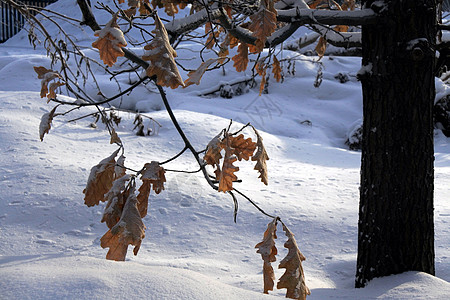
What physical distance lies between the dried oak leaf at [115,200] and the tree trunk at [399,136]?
1292 millimetres

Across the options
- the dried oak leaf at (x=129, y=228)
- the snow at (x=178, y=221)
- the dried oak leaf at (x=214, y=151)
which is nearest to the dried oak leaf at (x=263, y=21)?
the dried oak leaf at (x=214, y=151)

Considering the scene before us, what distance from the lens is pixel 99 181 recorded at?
1.61m

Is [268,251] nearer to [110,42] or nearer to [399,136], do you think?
[110,42]

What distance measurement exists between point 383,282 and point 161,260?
3.55ft

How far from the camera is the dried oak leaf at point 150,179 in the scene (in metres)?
1.42

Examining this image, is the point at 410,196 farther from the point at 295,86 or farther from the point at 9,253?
the point at 295,86

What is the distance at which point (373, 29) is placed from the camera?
2.21 metres

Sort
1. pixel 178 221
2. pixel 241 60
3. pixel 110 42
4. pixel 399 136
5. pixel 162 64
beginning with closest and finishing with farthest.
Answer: pixel 162 64 < pixel 110 42 < pixel 241 60 < pixel 399 136 < pixel 178 221

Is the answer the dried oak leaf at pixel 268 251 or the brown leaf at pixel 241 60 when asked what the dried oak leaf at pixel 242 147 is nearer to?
the dried oak leaf at pixel 268 251

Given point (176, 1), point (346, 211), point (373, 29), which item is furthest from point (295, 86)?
point (176, 1)

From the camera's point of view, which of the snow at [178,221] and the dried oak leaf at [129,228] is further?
the snow at [178,221]

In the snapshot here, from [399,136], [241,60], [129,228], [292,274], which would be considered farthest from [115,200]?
[399,136]

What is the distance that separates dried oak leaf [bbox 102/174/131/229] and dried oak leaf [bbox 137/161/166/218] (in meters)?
0.05

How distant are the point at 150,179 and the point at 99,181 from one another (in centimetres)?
28
